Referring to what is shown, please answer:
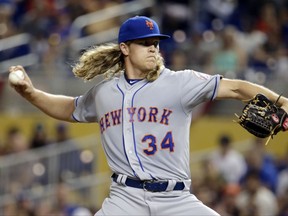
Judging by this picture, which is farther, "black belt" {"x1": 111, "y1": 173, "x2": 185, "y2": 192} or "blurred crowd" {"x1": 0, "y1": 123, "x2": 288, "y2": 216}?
"blurred crowd" {"x1": 0, "y1": 123, "x2": 288, "y2": 216}

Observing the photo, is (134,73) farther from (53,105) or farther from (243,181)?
(243,181)

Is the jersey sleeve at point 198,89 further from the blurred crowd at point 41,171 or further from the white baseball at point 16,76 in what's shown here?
the blurred crowd at point 41,171

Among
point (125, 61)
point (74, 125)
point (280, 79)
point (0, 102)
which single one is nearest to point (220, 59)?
point (280, 79)

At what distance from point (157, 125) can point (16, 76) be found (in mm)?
1113

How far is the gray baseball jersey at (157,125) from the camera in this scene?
297 inches

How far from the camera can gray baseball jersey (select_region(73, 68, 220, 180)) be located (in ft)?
24.7

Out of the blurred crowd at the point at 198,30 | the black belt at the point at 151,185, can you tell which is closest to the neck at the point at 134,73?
the black belt at the point at 151,185

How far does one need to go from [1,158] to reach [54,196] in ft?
3.60

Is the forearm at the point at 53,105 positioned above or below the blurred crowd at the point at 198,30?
above

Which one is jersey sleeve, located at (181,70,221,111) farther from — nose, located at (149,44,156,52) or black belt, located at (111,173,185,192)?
black belt, located at (111,173,185,192)

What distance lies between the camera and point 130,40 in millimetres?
7758

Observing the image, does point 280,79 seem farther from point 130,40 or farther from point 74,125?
point 130,40

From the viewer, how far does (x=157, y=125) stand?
298 inches

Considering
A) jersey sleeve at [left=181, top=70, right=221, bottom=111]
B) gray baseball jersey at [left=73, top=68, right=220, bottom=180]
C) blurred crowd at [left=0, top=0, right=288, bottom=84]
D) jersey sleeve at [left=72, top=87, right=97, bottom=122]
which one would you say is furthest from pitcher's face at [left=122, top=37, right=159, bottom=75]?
blurred crowd at [left=0, top=0, right=288, bottom=84]
